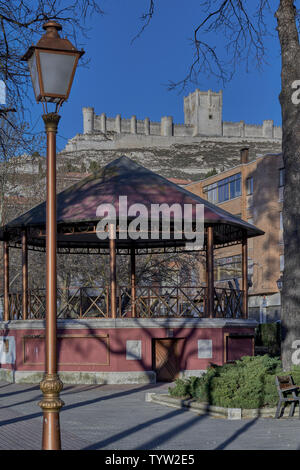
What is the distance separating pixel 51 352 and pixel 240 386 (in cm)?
779

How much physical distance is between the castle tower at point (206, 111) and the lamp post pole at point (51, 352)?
179 meters

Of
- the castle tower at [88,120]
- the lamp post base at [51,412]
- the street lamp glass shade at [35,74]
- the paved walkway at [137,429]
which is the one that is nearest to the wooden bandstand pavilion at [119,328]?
the paved walkway at [137,429]

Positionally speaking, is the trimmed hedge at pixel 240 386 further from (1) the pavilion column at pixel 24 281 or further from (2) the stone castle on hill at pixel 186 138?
(2) the stone castle on hill at pixel 186 138

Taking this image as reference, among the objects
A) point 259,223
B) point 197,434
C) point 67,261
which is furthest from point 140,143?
point 197,434

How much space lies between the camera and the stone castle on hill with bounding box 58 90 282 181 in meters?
175

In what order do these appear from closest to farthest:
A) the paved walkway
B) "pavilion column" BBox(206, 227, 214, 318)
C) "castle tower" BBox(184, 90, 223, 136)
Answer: the paved walkway < "pavilion column" BBox(206, 227, 214, 318) < "castle tower" BBox(184, 90, 223, 136)

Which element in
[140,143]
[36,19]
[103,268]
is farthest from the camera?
[140,143]

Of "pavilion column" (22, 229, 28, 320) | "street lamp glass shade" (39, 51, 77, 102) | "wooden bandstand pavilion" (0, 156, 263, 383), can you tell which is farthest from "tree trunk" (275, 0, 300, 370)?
"street lamp glass shade" (39, 51, 77, 102)

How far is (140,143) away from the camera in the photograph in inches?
7146

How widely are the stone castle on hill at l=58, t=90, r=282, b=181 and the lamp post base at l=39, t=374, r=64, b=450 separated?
540 feet

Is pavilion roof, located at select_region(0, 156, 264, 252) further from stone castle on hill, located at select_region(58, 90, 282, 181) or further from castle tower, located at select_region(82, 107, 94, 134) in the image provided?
castle tower, located at select_region(82, 107, 94, 134)

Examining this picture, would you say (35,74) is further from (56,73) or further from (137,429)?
(137,429)
